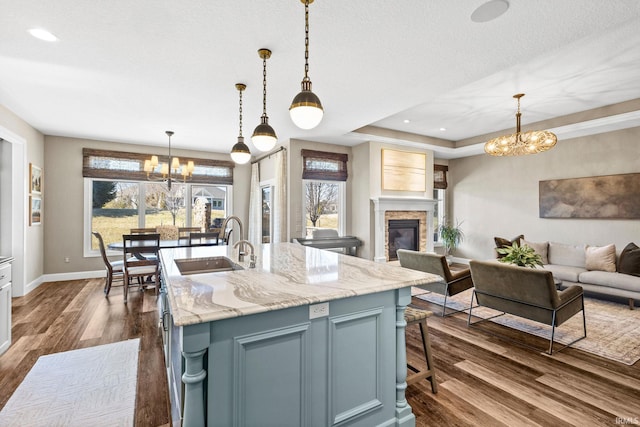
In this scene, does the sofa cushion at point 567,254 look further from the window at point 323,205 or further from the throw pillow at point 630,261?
the window at point 323,205

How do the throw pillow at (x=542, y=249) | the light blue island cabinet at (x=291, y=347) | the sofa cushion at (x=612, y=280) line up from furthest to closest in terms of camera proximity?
the throw pillow at (x=542, y=249), the sofa cushion at (x=612, y=280), the light blue island cabinet at (x=291, y=347)

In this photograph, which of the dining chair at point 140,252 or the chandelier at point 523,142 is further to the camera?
the dining chair at point 140,252

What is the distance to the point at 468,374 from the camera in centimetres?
245

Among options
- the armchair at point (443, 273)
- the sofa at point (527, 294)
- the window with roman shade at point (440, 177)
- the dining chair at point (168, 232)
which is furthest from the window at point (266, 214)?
the sofa at point (527, 294)

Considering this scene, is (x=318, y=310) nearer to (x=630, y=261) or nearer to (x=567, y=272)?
(x=567, y=272)

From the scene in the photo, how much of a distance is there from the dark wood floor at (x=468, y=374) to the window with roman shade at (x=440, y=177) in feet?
15.0

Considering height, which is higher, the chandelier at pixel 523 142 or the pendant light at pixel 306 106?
the chandelier at pixel 523 142

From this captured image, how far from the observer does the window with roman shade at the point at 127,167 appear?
5.84m

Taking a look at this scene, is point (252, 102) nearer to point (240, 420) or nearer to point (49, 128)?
point (240, 420)

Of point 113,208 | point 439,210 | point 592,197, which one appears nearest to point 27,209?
point 113,208

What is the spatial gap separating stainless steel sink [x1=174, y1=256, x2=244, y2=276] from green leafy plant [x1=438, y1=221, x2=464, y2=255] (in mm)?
6069

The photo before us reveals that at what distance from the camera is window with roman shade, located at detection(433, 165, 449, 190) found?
7633 mm

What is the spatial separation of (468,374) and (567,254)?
403 centimetres

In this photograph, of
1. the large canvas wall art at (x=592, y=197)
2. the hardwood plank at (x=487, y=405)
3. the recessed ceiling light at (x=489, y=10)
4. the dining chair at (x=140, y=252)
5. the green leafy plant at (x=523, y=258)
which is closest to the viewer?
the hardwood plank at (x=487, y=405)
